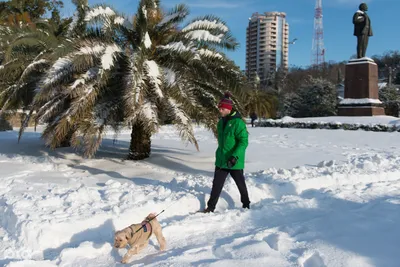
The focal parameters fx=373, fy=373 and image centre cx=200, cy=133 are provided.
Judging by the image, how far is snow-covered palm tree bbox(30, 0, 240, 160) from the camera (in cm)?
802

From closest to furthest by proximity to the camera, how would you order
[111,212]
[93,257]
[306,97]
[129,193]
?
[93,257] → [111,212] → [129,193] → [306,97]

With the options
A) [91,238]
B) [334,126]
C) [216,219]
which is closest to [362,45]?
[334,126]

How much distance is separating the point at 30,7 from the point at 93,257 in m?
27.1

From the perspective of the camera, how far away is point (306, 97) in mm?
37125

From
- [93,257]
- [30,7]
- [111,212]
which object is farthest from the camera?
[30,7]

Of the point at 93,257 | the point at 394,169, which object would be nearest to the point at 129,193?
the point at 93,257

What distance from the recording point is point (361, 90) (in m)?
24.5

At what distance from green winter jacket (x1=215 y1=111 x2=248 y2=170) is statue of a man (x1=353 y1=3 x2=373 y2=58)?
23.9 metres

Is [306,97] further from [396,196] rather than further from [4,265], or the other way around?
[4,265]

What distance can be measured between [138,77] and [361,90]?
2058 centimetres

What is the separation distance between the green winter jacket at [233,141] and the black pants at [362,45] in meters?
23.9

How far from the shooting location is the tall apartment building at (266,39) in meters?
110

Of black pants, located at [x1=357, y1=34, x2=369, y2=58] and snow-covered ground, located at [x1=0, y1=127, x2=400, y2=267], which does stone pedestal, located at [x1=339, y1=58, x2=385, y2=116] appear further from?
snow-covered ground, located at [x1=0, y1=127, x2=400, y2=267]

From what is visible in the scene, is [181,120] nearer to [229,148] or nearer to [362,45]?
[229,148]
